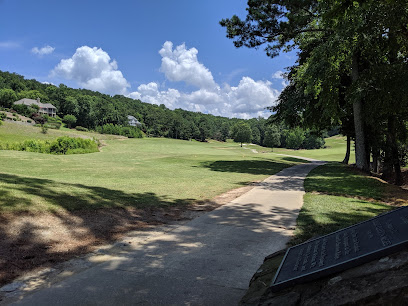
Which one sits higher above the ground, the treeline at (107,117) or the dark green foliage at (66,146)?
the treeline at (107,117)

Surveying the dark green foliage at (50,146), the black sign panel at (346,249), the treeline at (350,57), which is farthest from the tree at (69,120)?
the black sign panel at (346,249)

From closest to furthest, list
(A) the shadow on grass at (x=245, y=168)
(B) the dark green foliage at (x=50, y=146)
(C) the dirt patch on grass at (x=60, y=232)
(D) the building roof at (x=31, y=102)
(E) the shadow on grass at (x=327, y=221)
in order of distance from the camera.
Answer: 1. (C) the dirt patch on grass at (x=60, y=232)
2. (E) the shadow on grass at (x=327, y=221)
3. (A) the shadow on grass at (x=245, y=168)
4. (B) the dark green foliage at (x=50, y=146)
5. (D) the building roof at (x=31, y=102)

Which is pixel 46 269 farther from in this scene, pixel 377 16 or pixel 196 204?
pixel 377 16

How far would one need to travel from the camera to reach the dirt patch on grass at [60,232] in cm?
432

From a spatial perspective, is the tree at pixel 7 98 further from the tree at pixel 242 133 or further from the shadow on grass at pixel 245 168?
the shadow on grass at pixel 245 168

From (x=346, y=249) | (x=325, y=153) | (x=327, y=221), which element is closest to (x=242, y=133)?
(x=325, y=153)

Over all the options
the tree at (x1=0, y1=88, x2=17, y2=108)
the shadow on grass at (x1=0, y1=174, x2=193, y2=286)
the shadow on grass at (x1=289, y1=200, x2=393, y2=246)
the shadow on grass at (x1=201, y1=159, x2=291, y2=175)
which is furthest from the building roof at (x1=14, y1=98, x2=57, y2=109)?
the shadow on grass at (x1=289, y1=200, x2=393, y2=246)

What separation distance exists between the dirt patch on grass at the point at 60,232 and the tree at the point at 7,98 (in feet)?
421

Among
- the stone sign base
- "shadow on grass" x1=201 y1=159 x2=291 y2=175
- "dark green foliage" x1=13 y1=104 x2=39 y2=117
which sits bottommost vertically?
"shadow on grass" x1=201 y1=159 x2=291 y2=175

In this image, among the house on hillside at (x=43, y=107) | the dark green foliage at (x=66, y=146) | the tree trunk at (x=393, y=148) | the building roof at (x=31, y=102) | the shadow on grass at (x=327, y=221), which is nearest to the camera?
the shadow on grass at (x=327, y=221)

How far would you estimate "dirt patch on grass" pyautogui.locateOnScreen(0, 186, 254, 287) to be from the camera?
4320 mm

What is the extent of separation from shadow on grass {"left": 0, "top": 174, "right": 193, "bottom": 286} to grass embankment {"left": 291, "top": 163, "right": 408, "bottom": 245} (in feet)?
11.5

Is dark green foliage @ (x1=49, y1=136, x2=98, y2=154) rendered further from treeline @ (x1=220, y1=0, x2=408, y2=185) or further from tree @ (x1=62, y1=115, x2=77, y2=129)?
tree @ (x1=62, y1=115, x2=77, y2=129)

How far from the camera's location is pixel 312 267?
267cm
